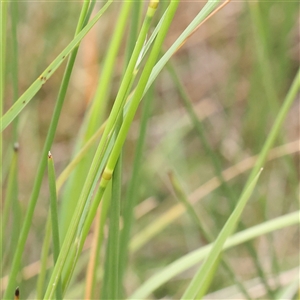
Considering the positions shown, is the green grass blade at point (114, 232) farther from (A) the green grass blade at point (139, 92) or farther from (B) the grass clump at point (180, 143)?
(B) the grass clump at point (180, 143)

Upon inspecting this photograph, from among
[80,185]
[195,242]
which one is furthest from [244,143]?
[80,185]

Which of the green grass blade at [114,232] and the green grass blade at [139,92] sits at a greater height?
the green grass blade at [139,92]

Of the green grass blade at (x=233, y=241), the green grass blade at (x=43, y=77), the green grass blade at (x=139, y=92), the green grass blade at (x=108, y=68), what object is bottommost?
the green grass blade at (x=233, y=241)

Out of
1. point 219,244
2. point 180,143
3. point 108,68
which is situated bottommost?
point 219,244

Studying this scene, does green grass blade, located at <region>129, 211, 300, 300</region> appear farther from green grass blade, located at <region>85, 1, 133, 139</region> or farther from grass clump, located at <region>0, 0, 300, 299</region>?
green grass blade, located at <region>85, 1, 133, 139</region>

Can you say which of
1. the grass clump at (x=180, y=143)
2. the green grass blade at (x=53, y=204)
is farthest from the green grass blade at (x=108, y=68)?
the green grass blade at (x=53, y=204)

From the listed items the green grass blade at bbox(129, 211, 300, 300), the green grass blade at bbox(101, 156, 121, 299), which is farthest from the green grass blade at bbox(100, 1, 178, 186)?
the green grass blade at bbox(129, 211, 300, 300)

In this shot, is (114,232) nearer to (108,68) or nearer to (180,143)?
(108,68)

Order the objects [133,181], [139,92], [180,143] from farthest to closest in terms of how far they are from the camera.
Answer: [180,143] → [133,181] → [139,92]

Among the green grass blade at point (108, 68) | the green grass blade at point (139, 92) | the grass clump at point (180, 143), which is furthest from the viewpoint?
the grass clump at point (180, 143)

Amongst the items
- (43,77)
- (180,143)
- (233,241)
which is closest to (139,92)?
(43,77)
